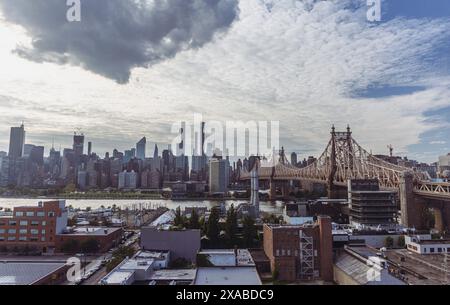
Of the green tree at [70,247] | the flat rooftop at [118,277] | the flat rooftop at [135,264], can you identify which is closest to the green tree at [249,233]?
the flat rooftop at [135,264]

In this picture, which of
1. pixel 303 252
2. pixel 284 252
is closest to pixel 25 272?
pixel 284 252

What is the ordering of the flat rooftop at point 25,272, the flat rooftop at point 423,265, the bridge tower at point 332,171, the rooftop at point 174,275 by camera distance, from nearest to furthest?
the flat rooftop at point 25,272 < the flat rooftop at point 423,265 < the rooftop at point 174,275 < the bridge tower at point 332,171

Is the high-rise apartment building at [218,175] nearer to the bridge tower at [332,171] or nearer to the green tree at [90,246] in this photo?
the bridge tower at [332,171]

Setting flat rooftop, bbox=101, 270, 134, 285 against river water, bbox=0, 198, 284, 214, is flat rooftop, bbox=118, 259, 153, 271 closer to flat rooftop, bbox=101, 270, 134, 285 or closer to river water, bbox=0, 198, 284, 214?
flat rooftop, bbox=101, 270, 134, 285
